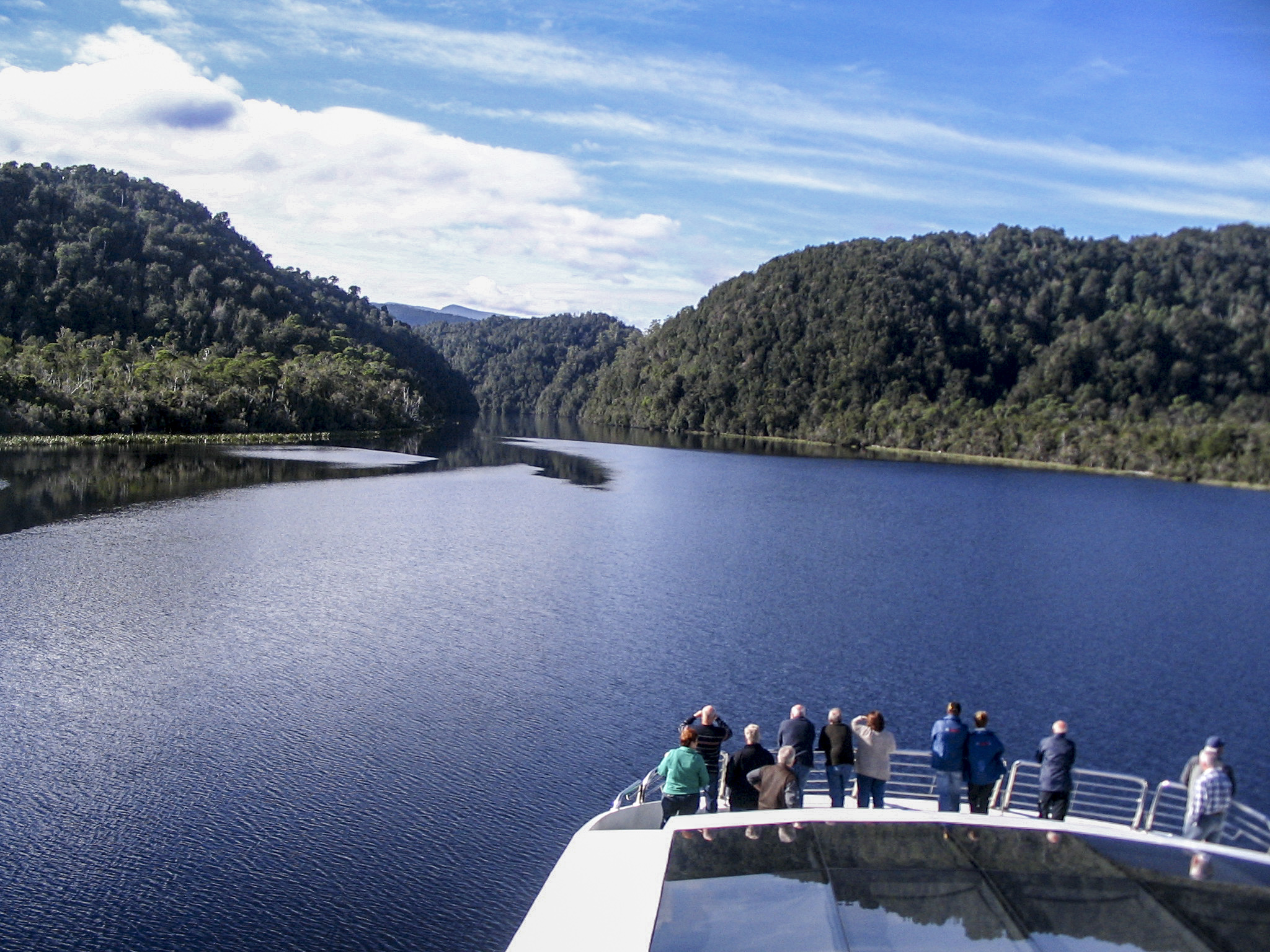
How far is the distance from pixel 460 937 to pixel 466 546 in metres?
30.5

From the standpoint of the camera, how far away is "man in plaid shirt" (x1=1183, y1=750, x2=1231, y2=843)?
38.8 feet

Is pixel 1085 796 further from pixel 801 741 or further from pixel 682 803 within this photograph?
pixel 682 803

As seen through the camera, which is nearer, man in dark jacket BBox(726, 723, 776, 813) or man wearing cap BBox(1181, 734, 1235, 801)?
man wearing cap BBox(1181, 734, 1235, 801)

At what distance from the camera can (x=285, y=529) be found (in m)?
45.0

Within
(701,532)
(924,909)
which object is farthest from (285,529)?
(924,909)

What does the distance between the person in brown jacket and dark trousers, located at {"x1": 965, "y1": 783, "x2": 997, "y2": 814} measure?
2.86 metres

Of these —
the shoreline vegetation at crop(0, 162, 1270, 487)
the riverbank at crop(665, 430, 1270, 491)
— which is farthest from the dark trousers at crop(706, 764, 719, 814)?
the riverbank at crop(665, 430, 1270, 491)

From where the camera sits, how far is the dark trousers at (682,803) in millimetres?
12438

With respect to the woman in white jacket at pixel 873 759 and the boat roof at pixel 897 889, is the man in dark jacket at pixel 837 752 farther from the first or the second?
the boat roof at pixel 897 889

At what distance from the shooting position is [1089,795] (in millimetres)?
15539

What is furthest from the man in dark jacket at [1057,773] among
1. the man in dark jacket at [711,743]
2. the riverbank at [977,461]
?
the riverbank at [977,461]

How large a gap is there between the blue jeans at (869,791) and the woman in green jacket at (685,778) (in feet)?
7.62

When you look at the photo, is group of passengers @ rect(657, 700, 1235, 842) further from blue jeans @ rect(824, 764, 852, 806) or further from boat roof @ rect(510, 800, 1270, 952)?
boat roof @ rect(510, 800, 1270, 952)

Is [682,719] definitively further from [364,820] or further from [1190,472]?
[1190,472]
